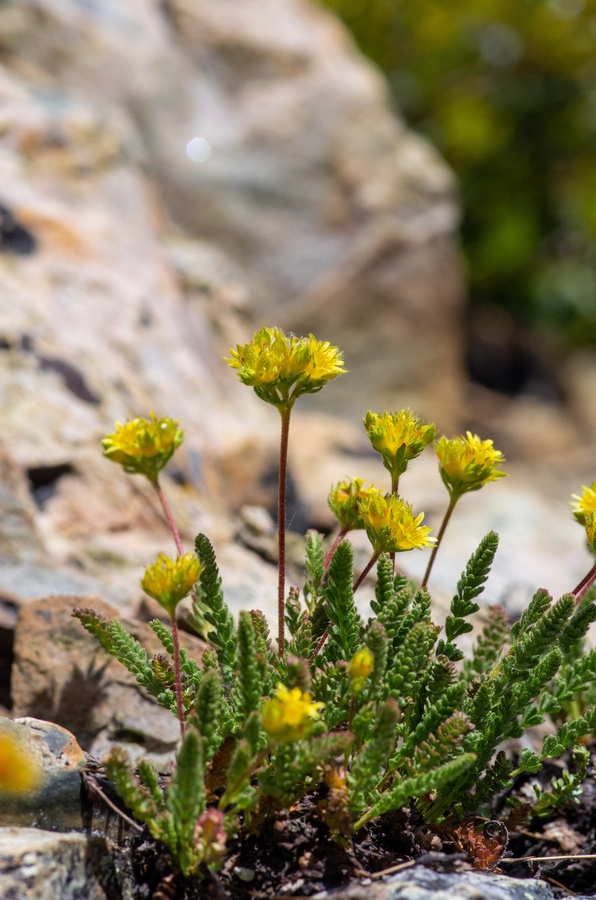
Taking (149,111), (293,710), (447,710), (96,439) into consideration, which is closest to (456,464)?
(447,710)

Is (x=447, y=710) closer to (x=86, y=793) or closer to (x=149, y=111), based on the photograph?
(x=86, y=793)

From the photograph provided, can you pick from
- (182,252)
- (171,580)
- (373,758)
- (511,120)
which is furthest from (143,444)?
(511,120)

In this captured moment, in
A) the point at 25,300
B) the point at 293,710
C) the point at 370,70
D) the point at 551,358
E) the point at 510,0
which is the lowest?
the point at 293,710

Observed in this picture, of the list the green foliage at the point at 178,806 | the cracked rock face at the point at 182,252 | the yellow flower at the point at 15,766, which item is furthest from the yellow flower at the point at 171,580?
the cracked rock face at the point at 182,252

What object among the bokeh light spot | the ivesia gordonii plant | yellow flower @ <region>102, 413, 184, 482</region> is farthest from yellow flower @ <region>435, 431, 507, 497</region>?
the bokeh light spot

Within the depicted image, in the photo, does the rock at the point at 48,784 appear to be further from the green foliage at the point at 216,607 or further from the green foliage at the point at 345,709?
the green foliage at the point at 216,607

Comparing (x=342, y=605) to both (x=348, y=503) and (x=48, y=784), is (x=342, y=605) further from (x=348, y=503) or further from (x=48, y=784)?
(x=48, y=784)

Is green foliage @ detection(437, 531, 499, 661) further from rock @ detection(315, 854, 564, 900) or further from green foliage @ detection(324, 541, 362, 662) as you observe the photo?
rock @ detection(315, 854, 564, 900)
